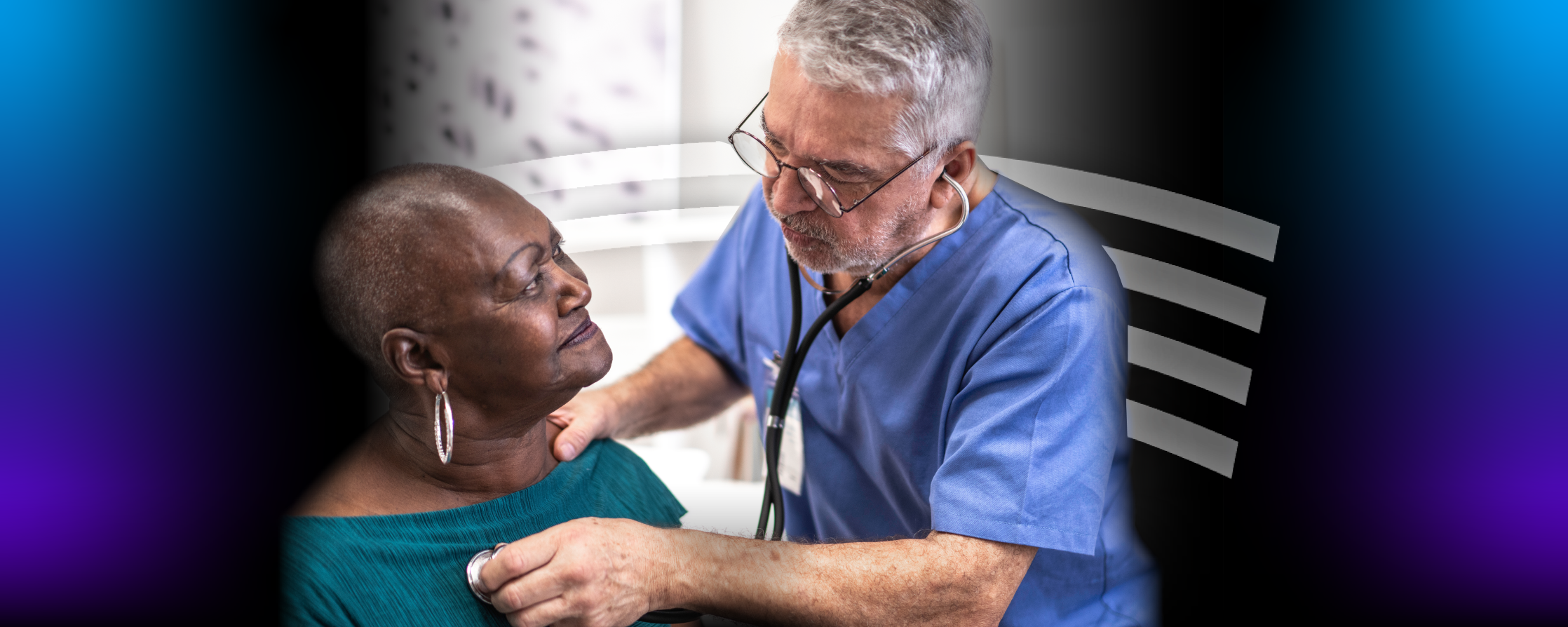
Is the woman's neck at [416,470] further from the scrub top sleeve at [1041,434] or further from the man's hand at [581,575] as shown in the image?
the scrub top sleeve at [1041,434]

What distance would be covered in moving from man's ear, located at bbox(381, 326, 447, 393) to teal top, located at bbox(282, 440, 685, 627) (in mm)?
149

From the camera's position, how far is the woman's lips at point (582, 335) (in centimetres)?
85

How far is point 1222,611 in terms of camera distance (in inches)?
42.8

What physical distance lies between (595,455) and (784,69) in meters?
0.51

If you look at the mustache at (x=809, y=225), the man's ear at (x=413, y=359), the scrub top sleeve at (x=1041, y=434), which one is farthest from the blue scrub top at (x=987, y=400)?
the man's ear at (x=413, y=359)

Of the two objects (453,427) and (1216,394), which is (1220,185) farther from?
(453,427)

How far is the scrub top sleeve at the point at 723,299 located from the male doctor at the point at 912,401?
0.18 meters

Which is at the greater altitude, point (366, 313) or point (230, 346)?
point (230, 346)

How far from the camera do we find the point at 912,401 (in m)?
1.11

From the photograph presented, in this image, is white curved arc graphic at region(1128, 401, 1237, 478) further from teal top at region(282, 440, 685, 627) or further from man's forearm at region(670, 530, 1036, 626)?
teal top at region(282, 440, 685, 627)

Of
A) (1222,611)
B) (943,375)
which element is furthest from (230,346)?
(1222,611)

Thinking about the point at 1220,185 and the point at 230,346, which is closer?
the point at 230,346

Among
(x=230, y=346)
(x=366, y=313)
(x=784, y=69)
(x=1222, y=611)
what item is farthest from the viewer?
(x=1222, y=611)

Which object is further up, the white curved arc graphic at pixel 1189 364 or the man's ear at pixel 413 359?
the man's ear at pixel 413 359
